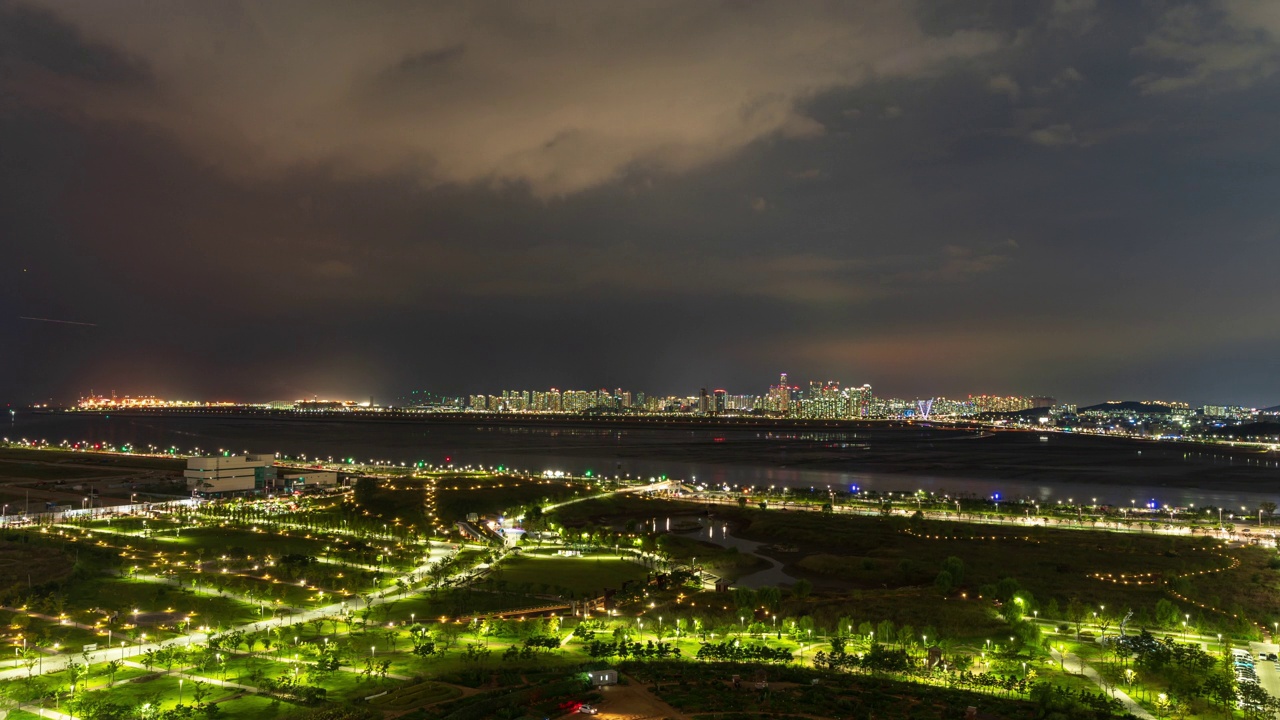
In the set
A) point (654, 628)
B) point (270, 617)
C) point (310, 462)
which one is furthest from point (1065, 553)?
point (310, 462)

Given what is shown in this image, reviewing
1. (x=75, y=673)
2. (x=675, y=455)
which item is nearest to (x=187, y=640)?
(x=75, y=673)

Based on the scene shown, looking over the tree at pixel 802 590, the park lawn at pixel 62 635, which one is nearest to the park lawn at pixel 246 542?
the park lawn at pixel 62 635

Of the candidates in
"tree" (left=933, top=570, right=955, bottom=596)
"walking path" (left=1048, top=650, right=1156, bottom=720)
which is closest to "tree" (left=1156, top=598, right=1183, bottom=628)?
"walking path" (left=1048, top=650, right=1156, bottom=720)

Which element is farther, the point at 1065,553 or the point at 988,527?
the point at 988,527

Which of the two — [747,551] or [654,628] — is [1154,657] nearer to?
[654,628]

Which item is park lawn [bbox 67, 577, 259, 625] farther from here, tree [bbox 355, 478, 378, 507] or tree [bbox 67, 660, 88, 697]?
tree [bbox 355, 478, 378, 507]

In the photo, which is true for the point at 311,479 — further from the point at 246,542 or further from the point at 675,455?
the point at 675,455
